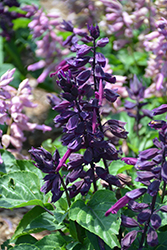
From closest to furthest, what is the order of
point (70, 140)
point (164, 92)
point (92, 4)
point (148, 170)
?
point (148, 170), point (70, 140), point (164, 92), point (92, 4)

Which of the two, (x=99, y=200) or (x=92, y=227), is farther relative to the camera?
(x=99, y=200)

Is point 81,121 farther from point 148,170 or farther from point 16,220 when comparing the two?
point 16,220

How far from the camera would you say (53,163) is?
1.34m

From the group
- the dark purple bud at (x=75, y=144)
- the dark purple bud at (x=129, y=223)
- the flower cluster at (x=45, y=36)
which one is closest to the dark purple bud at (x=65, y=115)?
the dark purple bud at (x=75, y=144)

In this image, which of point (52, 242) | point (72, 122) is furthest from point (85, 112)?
point (52, 242)

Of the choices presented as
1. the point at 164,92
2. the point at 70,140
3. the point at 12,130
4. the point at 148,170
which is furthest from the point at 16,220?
the point at 164,92

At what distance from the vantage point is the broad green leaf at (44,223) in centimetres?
155

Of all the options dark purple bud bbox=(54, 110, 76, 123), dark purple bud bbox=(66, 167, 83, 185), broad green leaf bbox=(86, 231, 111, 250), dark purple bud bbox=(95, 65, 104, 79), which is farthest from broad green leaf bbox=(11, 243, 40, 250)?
dark purple bud bbox=(95, 65, 104, 79)

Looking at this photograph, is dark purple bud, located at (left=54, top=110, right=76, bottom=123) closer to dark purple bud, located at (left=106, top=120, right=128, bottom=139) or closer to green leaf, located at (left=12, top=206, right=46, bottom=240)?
dark purple bud, located at (left=106, top=120, right=128, bottom=139)

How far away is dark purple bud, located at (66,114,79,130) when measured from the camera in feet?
3.98

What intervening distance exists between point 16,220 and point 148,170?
1.45 metres

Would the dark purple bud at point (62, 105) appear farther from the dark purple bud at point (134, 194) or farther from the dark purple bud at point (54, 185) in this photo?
the dark purple bud at point (134, 194)

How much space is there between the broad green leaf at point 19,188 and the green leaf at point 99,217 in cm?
30

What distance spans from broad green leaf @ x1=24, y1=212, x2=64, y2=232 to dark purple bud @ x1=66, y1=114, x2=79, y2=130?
0.58m
